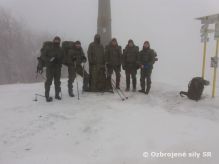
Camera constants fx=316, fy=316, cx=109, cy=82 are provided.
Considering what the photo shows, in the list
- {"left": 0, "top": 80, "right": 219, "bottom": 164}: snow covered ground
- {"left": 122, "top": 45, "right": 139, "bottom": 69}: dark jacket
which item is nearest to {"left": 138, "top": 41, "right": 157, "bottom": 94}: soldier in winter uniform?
{"left": 122, "top": 45, "right": 139, "bottom": 69}: dark jacket

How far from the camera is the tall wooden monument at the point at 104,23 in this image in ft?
42.7

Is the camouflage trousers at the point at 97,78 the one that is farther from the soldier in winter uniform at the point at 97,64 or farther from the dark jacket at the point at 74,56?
the dark jacket at the point at 74,56

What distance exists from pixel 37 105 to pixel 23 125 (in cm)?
175

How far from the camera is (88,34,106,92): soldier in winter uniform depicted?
10.6m

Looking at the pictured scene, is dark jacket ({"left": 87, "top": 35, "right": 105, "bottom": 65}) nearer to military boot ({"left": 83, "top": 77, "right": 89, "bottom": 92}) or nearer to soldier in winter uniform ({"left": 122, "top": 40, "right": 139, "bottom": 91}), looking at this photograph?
military boot ({"left": 83, "top": 77, "right": 89, "bottom": 92})

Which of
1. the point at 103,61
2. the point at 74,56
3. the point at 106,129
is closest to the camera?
the point at 106,129

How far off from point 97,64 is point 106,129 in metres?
3.71

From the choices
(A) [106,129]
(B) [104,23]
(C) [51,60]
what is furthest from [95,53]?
(A) [106,129]

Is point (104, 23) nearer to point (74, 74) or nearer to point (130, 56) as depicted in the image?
point (130, 56)

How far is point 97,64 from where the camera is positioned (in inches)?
419

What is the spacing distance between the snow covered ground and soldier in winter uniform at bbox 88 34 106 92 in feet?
2.13

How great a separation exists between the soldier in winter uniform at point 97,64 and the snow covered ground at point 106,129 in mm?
651

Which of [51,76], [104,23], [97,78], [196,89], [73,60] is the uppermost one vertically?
[104,23]

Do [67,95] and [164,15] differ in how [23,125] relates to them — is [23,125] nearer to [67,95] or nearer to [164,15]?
[67,95]
